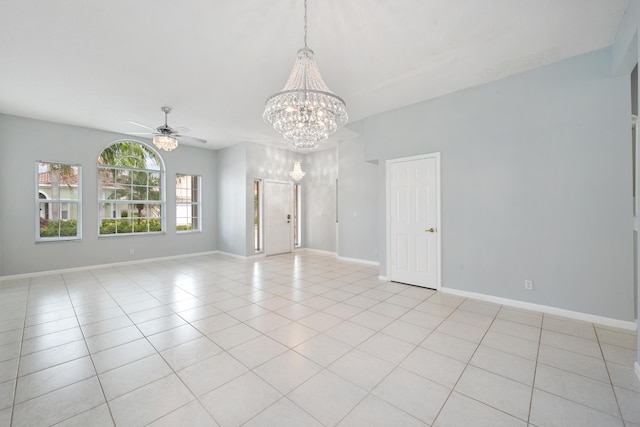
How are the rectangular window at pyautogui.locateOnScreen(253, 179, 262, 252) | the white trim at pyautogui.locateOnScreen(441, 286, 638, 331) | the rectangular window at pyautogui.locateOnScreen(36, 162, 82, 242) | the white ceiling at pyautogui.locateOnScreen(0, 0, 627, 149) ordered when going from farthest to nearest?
the rectangular window at pyautogui.locateOnScreen(253, 179, 262, 252) < the rectangular window at pyautogui.locateOnScreen(36, 162, 82, 242) < the white trim at pyautogui.locateOnScreen(441, 286, 638, 331) < the white ceiling at pyautogui.locateOnScreen(0, 0, 627, 149)

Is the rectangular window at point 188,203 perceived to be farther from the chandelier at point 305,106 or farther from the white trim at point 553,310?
the white trim at point 553,310

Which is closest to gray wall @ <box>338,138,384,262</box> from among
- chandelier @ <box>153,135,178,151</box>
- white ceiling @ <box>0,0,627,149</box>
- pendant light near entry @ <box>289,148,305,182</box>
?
pendant light near entry @ <box>289,148,305,182</box>

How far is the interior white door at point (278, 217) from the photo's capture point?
286 inches

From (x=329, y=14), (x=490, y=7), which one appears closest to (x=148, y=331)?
(x=329, y=14)

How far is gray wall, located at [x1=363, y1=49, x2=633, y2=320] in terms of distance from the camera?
2.90 meters

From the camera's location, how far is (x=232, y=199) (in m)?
7.21

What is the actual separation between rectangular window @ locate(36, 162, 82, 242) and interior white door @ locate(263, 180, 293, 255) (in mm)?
4011

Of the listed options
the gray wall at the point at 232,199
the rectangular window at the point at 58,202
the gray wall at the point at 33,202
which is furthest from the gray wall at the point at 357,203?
the rectangular window at the point at 58,202

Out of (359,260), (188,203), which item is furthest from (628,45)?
(188,203)

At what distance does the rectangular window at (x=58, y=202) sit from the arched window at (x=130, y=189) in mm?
393

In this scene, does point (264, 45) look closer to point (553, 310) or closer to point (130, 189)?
point (553, 310)

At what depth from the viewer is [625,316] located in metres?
2.82

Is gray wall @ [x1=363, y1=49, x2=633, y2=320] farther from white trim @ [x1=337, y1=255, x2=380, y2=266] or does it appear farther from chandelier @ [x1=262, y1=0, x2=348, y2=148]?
chandelier @ [x1=262, y1=0, x2=348, y2=148]

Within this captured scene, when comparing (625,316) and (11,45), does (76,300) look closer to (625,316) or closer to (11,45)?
(11,45)
